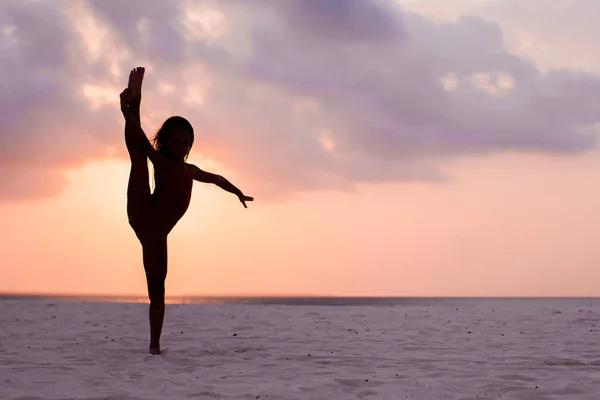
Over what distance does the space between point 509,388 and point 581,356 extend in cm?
214

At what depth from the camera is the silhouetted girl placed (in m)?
6.66

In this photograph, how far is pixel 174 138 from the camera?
6.81 metres

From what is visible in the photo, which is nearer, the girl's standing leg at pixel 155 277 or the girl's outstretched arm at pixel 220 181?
the girl's standing leg at pixel 155 277

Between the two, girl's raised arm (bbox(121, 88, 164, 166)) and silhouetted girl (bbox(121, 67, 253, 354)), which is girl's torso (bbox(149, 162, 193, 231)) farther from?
girl's raised arm (bbox(121, 88, 164, 166))

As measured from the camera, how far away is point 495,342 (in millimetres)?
7840

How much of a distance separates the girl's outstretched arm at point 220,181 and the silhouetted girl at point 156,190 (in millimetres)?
360

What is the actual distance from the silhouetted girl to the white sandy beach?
2.51ft

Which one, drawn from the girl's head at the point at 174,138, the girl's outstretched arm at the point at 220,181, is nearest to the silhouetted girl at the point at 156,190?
the girl's head at the point at 174,138

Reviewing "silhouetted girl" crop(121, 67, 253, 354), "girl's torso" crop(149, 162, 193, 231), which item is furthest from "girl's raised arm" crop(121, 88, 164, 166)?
"girl's torso" crop(149, 162, 193, 231)

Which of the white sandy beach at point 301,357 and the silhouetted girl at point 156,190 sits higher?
the silhouetted girl at point 156,190

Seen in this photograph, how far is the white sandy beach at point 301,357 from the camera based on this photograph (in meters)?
4.96

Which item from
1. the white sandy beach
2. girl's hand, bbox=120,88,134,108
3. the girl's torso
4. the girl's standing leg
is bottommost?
the white sandy beach

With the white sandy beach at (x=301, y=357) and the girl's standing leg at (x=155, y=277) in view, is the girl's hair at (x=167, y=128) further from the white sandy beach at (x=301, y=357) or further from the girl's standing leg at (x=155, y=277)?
the white sandy beach at (x=301, y=357)

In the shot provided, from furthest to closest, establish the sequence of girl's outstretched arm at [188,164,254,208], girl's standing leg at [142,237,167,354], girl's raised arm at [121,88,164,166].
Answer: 1. girl's outstretched arm at [188,164,254,208]
2. girl's standing leg at [142,237,167,354]
3. girl's raised arm at [121,88,164,166]
